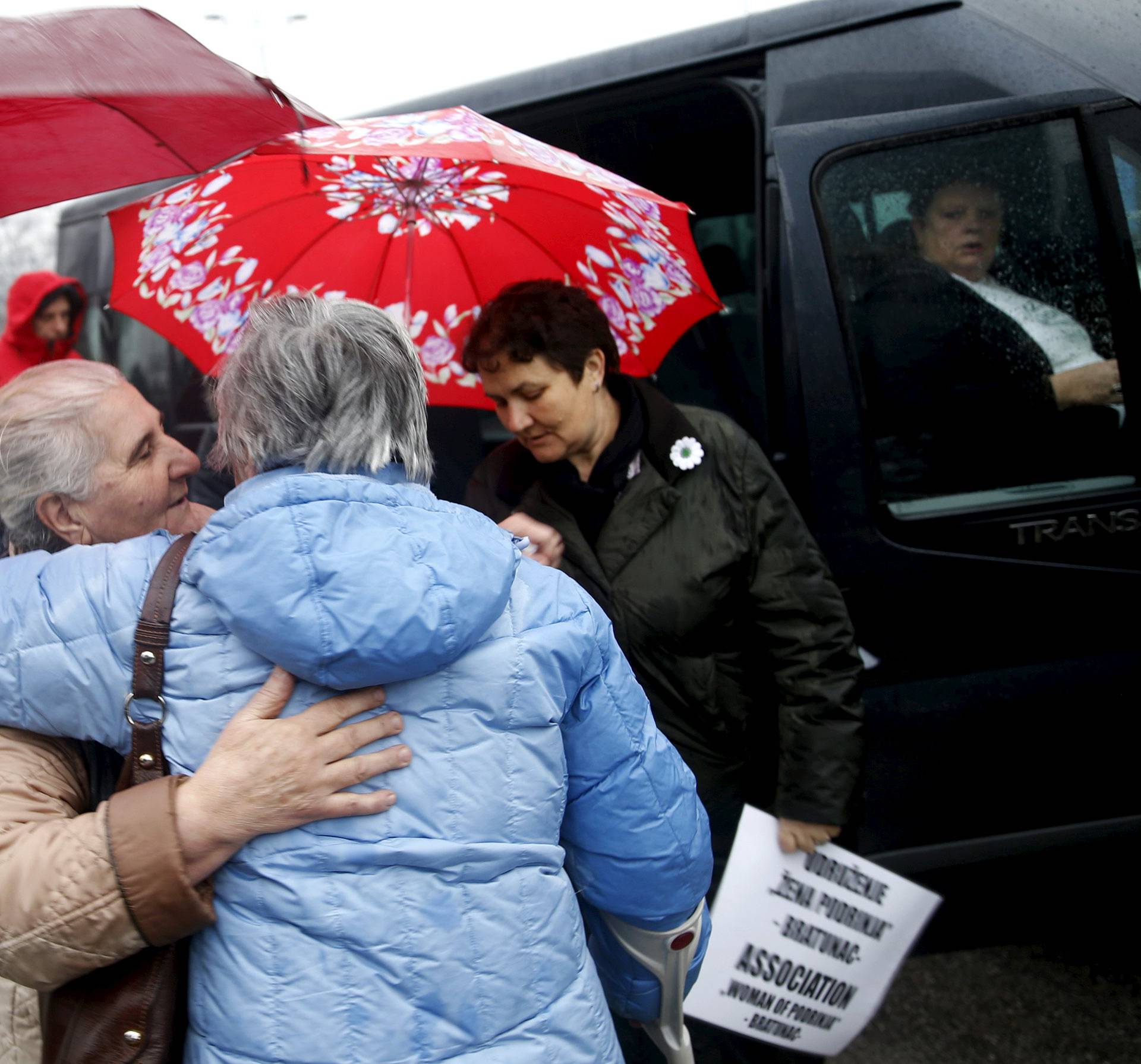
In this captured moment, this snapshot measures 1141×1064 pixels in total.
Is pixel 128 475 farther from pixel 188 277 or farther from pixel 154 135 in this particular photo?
pixel 188 277

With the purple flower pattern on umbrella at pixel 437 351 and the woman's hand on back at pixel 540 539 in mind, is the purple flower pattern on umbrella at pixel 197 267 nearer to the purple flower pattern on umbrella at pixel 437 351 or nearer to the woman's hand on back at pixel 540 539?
the purple flower pattern on umbrella at pixel 437 351

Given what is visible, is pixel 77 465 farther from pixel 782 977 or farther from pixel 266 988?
pixel 782 977

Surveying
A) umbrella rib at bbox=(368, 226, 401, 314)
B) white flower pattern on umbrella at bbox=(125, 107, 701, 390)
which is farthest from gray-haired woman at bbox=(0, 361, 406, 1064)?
umbrella rib at bbox=(368, 226, 401, 314)

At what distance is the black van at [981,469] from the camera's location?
7.79 ft

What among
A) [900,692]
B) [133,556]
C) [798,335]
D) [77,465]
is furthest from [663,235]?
[133,556]

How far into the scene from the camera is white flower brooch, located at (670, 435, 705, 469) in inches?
83.0

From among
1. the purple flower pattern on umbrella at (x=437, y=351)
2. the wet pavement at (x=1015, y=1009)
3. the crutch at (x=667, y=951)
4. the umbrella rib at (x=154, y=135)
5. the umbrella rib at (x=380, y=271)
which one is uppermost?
the umbrella rib at (x=154, y=135)

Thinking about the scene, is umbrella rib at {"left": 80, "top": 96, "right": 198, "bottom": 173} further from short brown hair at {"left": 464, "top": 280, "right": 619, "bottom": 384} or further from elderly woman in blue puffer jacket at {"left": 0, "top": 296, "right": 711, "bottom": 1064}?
short brown hair at {"left": 464, "top": 280, "right": 619, "bottom": 384}

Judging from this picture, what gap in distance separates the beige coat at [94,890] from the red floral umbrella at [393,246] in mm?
1382

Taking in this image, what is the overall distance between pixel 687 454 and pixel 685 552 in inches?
→ 7.3

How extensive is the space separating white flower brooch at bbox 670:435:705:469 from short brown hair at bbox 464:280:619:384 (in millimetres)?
237

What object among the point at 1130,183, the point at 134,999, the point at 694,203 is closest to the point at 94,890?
the point at 134,999

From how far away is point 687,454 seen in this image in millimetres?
2113

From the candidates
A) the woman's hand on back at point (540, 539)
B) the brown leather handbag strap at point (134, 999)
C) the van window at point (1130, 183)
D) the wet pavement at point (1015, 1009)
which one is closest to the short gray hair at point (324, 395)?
the brown leather handbag strap at point (134, 999)
